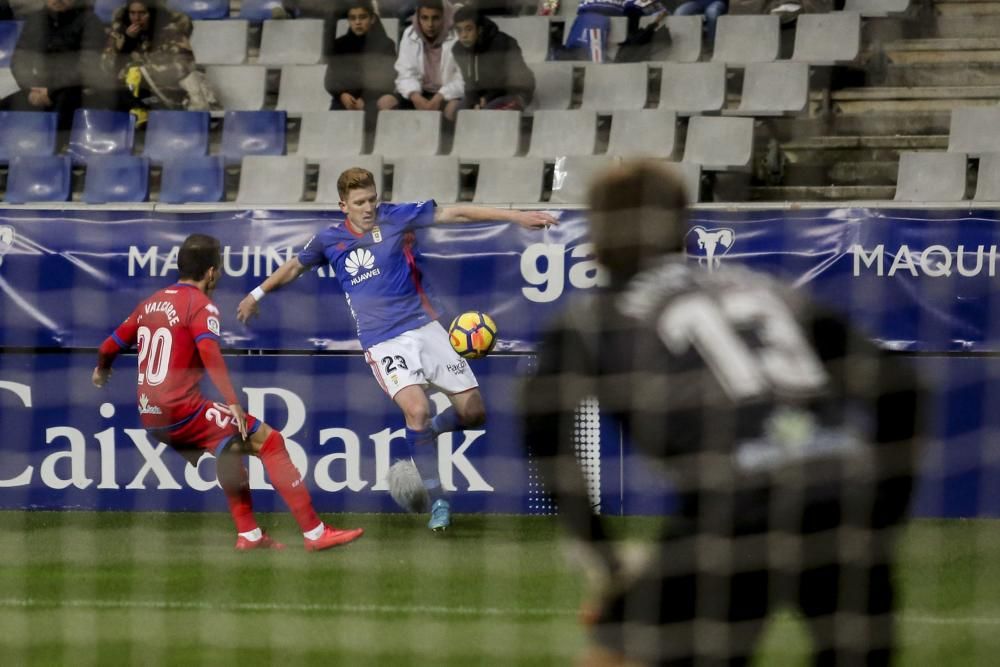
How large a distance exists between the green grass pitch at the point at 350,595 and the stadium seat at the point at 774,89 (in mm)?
3210

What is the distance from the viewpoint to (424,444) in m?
8.30

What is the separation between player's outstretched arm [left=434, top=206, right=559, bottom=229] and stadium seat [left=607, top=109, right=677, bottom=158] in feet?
7.70

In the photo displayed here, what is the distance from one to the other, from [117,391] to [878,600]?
258 inches

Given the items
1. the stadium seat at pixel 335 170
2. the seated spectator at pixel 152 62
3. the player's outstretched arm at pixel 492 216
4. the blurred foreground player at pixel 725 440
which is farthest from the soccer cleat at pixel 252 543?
the blurred foreground player at pixel 725 440

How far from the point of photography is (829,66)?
10.9 metres

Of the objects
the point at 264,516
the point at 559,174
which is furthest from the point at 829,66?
the point at 264,516

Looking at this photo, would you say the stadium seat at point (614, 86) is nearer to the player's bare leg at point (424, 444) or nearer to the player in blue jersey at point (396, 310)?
the player in blue jersey at point (396, 310)

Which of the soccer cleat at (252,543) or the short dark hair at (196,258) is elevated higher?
the short dark hair at (196,258)

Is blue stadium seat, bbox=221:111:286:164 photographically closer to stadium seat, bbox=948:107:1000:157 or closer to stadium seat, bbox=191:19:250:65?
stadium seat, bbox=191:19:250:65

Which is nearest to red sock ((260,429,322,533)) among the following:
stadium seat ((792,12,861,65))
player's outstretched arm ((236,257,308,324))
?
player's outstretched arm ((236,257,308,324))

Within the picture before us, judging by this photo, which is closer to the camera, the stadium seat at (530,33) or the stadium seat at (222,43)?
the stadium seat at (530,33)

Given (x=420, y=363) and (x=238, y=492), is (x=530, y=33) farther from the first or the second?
(x=238, y=492)

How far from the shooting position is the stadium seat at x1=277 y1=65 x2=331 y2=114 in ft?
37.0

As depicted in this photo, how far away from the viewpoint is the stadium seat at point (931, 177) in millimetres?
9594
